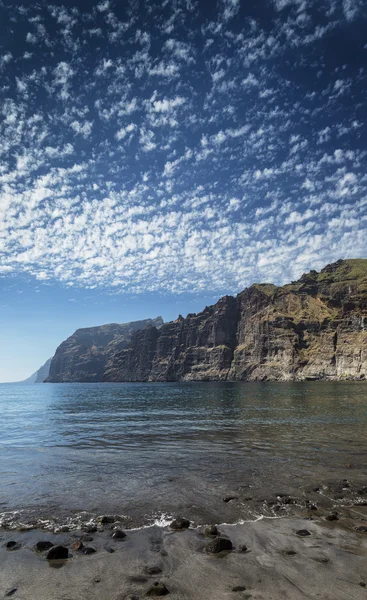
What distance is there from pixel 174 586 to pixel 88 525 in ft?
15.4

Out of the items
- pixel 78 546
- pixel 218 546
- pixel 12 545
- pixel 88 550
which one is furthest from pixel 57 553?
pixel 218 546

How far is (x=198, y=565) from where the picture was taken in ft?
25.8

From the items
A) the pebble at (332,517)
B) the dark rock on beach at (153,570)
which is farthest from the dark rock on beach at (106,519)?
the pebble at (332,517)

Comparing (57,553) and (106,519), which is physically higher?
(57,553)

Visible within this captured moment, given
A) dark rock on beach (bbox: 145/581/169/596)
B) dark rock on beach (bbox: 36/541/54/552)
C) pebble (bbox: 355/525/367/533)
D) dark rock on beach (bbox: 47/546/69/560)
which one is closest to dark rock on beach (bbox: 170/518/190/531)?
dark rock on beach (bbox: 47/546/69/560)

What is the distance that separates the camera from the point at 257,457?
19.7 metres

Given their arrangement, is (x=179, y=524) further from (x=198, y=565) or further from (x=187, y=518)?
(x=198, y=565)

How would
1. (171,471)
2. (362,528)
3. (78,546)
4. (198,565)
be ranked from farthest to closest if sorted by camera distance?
(171,471) < (362,528) < (78,546) < (198,565)

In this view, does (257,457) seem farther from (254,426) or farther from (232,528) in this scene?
(254,426)

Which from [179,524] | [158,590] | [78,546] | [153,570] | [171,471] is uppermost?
[158,590]

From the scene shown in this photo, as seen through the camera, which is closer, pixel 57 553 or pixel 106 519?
pixel 57 553

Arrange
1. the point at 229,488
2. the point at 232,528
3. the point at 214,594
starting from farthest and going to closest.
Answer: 1. the point at 229,488
2. the point at 232,528
3. the point at 214,594

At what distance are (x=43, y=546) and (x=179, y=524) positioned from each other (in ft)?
13.2

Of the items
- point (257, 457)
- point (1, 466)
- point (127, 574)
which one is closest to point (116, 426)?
point (1, 466)
